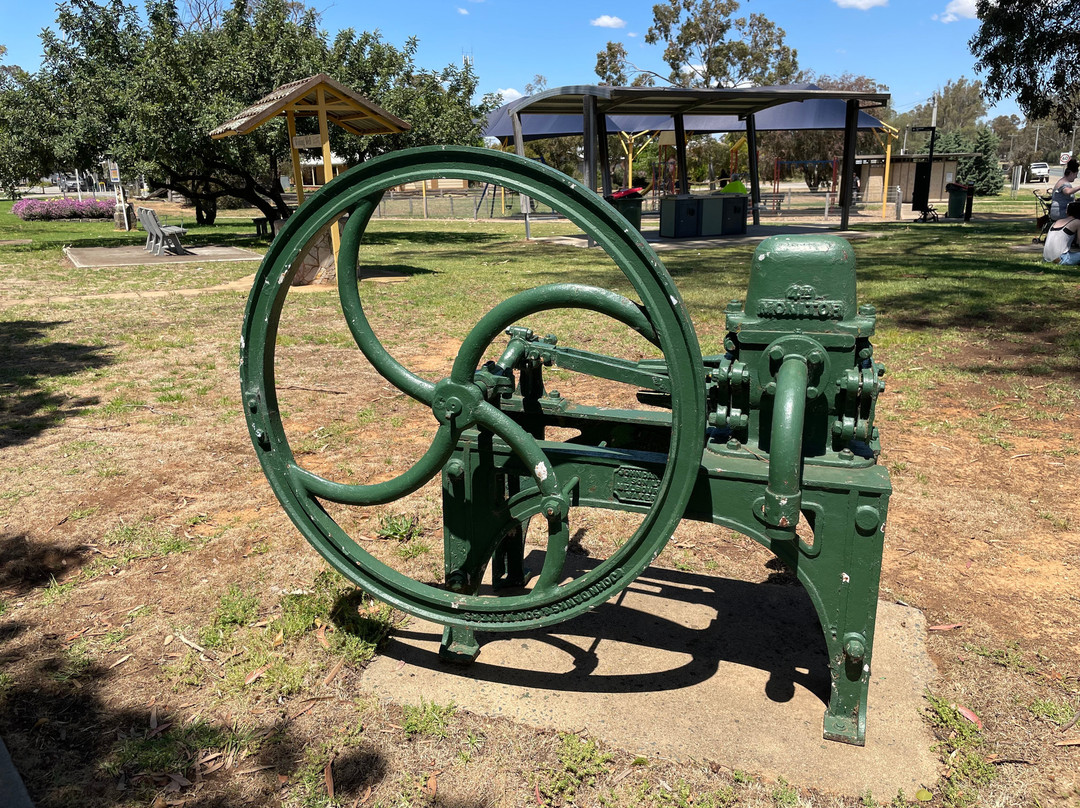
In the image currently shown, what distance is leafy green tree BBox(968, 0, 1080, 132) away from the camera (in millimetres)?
17703

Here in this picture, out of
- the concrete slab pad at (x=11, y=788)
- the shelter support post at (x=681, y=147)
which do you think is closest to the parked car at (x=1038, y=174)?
the shelter support post at (x=681, y=147)

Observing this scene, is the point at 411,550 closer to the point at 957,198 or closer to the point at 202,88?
the point at 202,88

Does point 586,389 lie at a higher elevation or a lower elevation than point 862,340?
lower

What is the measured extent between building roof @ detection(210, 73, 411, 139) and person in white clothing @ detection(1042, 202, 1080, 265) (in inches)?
379

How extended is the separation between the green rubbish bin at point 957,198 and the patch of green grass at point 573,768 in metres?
22.9

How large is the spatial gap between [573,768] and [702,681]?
1.93 feet

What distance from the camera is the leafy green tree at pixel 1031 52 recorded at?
58.1 ft

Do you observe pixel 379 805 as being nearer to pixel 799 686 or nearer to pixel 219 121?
pixel 799 686

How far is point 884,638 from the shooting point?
2.84 meters

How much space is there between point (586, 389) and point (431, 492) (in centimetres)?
210

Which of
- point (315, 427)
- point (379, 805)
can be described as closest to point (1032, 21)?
point (315, 427)

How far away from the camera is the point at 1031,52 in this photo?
59.2ft

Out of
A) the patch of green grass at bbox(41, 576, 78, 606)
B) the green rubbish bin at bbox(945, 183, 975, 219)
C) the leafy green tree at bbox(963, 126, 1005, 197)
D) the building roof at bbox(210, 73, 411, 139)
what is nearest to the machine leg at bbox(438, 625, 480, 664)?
the patch of green grass at bbox(41, 576, 78, 606)

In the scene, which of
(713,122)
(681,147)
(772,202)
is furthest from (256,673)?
(772,202)
